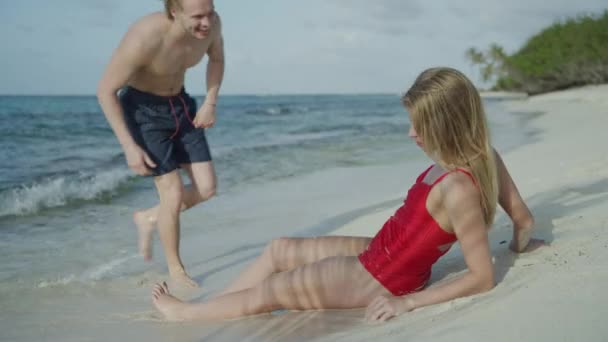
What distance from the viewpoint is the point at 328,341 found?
2424 mm

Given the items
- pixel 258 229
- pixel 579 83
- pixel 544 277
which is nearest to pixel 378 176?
pixel 258 229

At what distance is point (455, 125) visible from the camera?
8.45 ft

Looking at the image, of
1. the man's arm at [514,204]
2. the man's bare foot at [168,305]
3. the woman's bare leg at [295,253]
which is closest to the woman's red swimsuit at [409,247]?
the woman's bare leg at [295,253]

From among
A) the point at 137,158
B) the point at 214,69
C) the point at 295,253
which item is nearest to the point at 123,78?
the point at 137,158

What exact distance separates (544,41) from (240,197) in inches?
1730

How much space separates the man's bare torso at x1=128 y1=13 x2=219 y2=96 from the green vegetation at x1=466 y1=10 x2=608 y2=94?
36.3 metres

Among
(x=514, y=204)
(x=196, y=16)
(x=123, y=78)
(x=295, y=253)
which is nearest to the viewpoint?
(x=514, y=204)

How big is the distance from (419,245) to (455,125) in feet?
1.86

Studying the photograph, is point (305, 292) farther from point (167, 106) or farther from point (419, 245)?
point (167, 106)

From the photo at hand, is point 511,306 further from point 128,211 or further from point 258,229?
point 128,211

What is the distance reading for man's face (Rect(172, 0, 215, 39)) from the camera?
363 centimetres

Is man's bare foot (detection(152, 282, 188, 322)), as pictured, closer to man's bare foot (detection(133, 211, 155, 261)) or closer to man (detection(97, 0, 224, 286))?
man (detection(97, 0, 224, 286))

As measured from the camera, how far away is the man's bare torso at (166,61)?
3.83 metres

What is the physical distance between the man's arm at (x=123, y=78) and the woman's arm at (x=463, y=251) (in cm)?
198
